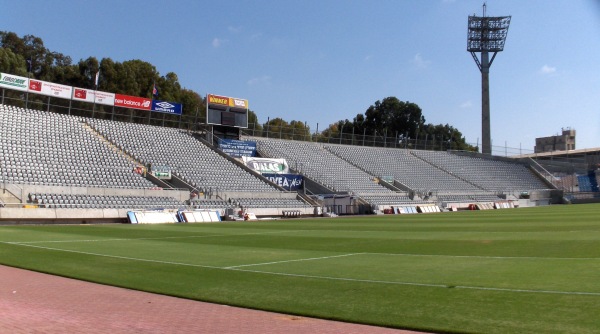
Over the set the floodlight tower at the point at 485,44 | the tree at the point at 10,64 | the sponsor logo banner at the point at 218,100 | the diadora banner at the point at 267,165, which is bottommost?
the diadora banner at the point at 267,165

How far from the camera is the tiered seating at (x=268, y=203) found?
4430 cm

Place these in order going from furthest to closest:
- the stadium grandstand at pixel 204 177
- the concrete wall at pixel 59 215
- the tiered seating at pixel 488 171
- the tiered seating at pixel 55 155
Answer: the tiered seating at pixel 488 171 → the tiered seating at pixel 55 155 → the stadium grandstand at pixel 204 177 → the concrete wall at pixel 59 215

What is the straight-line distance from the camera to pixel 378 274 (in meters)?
11.6

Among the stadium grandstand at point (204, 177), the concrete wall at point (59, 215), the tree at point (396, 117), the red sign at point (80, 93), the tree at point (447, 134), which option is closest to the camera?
the concrete wall at point (59, 215)

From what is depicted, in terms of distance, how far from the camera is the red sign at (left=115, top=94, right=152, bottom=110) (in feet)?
183

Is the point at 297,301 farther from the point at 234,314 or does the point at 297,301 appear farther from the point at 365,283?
the point at 365,283

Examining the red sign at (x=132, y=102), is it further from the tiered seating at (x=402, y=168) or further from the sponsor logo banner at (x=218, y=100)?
the tiered seating at (x=402, y=168)

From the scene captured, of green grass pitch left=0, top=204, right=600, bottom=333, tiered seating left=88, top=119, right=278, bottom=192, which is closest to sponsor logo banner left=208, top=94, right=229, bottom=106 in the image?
tiered seating left=88, top=119, right=278, bottom=192

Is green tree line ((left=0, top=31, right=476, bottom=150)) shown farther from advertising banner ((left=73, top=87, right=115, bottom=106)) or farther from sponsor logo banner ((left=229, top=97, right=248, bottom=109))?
advertising banner ((left=73, top=87, right=115, bottom=106))

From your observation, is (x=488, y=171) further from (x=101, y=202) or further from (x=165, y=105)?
(x=101, y=202)

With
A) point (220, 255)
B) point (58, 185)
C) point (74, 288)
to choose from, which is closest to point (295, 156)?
point (58, 185)

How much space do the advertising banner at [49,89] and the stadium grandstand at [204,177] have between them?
6.28 ft

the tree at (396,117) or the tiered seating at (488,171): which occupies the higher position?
the tree at (396,117)

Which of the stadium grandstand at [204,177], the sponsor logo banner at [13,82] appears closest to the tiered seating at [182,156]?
the stadium grandstand at [204,177]
